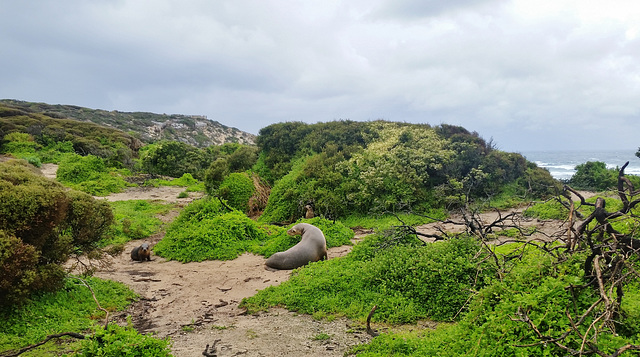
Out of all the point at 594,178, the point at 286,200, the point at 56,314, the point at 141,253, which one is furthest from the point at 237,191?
the point at 594,178

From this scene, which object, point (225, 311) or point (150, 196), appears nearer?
point (225, 311)

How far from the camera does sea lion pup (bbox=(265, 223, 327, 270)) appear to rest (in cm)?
957

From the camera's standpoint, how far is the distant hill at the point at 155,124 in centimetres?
5800

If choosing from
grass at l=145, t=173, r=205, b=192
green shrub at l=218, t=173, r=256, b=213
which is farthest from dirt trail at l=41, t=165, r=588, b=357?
grass at l=145, t=173, r=205, b=192

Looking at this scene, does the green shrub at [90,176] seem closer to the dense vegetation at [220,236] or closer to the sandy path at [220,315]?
the dense vegetation at [220,236]

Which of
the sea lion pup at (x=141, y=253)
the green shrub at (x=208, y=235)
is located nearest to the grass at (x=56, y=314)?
the sea lion pup at (x=141, y=253)

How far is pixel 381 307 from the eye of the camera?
636 cm

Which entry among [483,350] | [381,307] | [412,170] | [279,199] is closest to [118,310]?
[381,307]

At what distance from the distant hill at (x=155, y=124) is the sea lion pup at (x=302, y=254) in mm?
49150

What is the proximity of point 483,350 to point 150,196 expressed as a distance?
2065 centimetres

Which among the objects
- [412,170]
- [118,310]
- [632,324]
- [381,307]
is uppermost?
[412,170]

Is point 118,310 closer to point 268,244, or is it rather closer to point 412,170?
point 268,244

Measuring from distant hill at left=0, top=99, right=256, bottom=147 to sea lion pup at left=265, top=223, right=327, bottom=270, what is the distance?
161 feet

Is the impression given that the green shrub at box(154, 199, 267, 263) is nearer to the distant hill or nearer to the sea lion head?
the sea lion head
